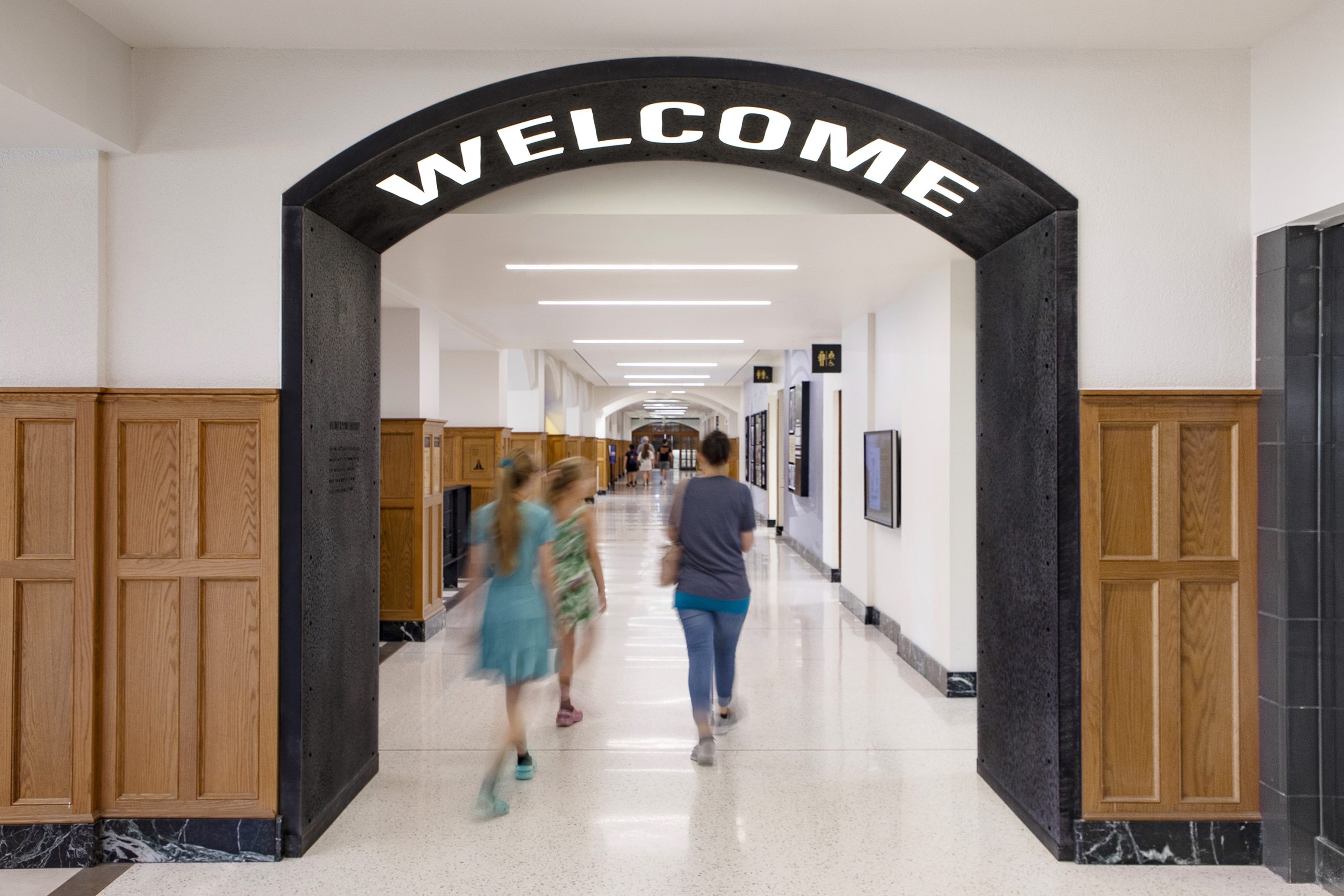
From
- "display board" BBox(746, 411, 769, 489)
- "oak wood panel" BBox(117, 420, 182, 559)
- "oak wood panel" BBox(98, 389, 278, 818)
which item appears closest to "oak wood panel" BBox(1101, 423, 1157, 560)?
"oak wood panel" BBox(98, 389, 278, 818)

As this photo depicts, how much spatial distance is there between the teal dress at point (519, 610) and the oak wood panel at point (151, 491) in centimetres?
115

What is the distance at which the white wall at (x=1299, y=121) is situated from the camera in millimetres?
2861

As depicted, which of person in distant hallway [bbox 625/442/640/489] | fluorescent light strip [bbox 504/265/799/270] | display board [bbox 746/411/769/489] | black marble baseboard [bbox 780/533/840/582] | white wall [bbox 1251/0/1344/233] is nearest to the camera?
white wall [bbox 1251/0/1344/233]

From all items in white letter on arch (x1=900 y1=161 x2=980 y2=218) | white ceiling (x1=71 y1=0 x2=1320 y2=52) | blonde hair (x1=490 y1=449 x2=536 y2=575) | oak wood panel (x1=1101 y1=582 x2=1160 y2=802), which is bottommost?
oak wood panel (x1=1101 y1=582 x2=1160 y2=802)

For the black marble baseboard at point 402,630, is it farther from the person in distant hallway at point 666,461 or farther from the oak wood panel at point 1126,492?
the person in distant hallway at point 666,461

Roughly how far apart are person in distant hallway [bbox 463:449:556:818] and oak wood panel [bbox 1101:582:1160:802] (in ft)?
7.28

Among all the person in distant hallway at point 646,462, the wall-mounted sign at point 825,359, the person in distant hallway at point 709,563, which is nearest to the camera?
the person in distant hallway at point 709,563

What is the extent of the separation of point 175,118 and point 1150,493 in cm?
410

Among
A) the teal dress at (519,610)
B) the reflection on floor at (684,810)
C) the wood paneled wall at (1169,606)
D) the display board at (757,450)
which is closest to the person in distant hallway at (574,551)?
the teal dress at (519,610)

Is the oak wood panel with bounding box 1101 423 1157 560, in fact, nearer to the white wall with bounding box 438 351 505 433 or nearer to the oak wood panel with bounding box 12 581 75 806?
the oak wood panel with bounding box 12 581 75 806

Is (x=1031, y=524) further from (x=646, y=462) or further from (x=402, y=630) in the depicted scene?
(x=646, y=462)

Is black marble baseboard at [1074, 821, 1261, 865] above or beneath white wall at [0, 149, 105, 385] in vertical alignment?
beneath

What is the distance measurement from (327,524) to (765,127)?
2.46 m

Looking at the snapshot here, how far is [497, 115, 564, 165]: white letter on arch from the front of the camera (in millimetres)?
3383
